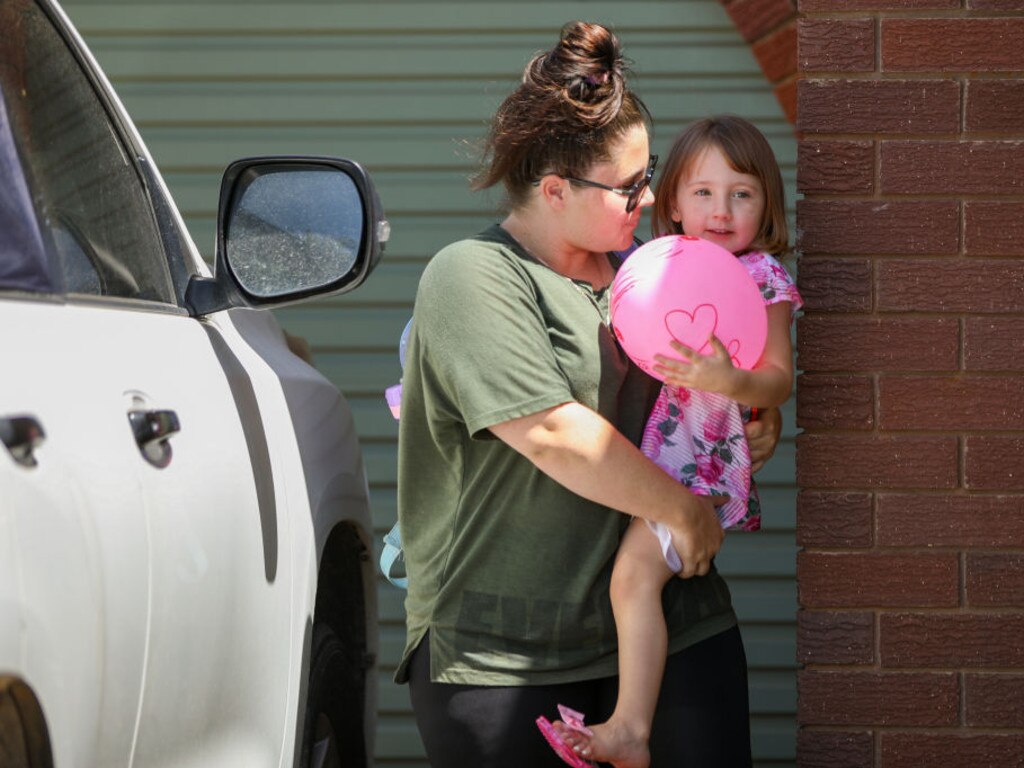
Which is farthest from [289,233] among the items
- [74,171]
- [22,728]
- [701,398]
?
[22,728]

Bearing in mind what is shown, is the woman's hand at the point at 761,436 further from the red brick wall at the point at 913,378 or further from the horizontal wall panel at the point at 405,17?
the horizontal wall panel at the point at 405,17

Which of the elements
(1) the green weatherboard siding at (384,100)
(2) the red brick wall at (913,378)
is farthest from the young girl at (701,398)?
(1) the green weatherboard siding at (384,100)

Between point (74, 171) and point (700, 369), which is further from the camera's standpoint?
point (700, 369)

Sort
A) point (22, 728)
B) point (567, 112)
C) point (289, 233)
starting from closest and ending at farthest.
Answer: point (22, 728), point (289, 233), point (567, 112)

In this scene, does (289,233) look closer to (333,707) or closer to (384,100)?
(333,707)

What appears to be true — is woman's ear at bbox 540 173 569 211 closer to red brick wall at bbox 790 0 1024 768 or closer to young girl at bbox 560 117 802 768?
young girl at bbox 560 117 802 768

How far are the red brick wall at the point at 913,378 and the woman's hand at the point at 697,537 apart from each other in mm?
395

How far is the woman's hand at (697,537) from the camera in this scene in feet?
9.14

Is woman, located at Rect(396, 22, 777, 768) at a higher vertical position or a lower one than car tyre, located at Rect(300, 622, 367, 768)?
higher

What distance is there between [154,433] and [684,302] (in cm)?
108

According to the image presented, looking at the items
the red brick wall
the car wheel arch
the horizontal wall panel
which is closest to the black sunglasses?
the red brick wall

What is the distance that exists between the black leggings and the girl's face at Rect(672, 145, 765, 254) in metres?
0.78

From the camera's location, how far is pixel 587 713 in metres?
2.87

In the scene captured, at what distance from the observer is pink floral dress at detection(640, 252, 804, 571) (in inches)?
116
